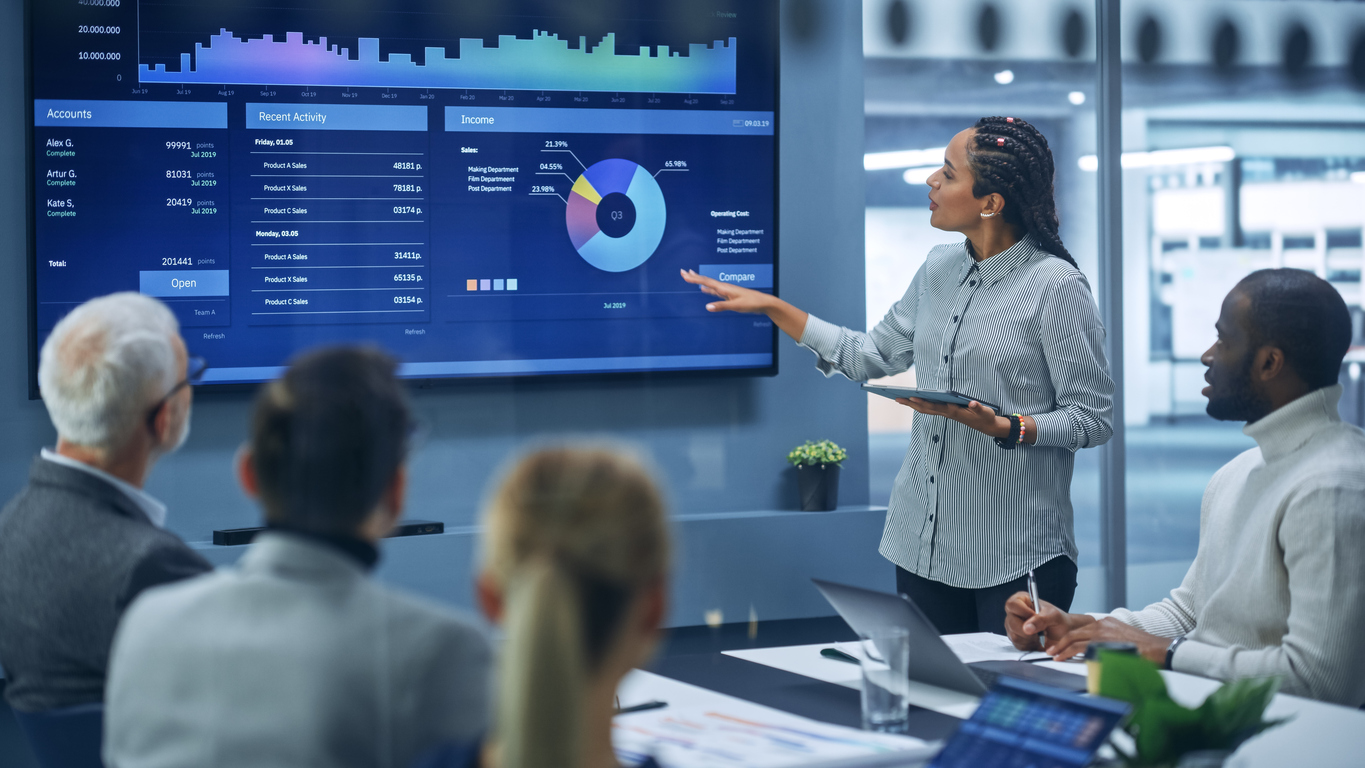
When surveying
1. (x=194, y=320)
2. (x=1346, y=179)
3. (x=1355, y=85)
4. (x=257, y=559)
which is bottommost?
(x=257, y=559)

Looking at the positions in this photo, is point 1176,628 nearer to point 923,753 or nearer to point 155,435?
point 923,753

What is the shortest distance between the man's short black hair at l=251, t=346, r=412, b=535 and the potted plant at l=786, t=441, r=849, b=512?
2573 mm

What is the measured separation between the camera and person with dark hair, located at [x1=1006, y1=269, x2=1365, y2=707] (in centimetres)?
176

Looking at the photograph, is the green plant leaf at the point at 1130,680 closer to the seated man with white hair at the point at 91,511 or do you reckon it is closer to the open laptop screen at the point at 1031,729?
the open laptop screen at the point at 1031,729

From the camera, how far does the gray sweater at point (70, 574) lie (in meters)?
1.48

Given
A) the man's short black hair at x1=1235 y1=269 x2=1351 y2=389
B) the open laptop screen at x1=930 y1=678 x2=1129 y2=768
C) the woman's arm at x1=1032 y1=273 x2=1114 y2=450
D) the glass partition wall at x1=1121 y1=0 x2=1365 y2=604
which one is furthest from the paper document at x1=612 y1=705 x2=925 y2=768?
the glass partition wall at x1=1121 y1=0 x2=1365 y2=604

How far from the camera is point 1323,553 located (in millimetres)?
1774

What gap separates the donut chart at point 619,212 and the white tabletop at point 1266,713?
1.64 metres

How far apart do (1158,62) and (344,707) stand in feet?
13.7

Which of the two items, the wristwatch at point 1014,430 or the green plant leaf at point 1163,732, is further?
the wristwatch at point 1014,430

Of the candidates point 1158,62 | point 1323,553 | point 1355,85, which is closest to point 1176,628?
point 1323,553

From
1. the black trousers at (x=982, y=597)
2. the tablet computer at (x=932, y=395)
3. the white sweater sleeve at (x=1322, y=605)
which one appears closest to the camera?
the white sweater sleeve at (x=1322, y=605)

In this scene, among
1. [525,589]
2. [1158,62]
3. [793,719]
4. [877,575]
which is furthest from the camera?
[1158,62]

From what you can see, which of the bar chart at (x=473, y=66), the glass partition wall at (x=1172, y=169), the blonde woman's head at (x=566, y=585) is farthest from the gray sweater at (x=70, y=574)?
the glass partition wall at (x=1172, y=169)
